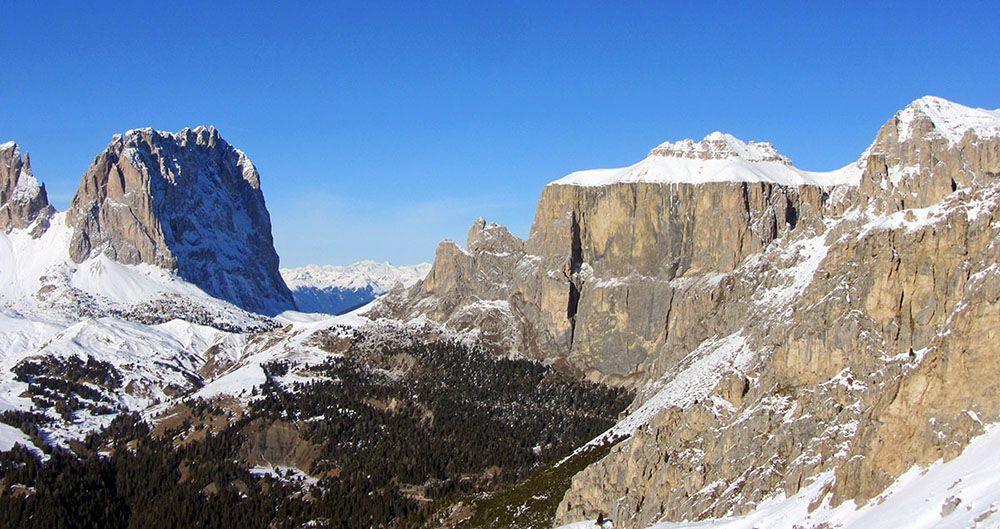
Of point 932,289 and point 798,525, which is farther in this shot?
point 932,289

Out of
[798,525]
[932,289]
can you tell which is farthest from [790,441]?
[798,525]

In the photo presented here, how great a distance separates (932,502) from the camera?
7438cm

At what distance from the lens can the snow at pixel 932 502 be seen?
221ft

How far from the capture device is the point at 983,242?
121 meters

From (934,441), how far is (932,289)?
49.4 metres

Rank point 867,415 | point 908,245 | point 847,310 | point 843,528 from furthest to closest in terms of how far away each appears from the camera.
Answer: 1. point 847,310
2. point 908,245
3. point 867,415
4. point 843,528

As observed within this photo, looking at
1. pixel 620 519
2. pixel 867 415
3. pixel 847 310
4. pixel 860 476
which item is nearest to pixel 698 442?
pixel 620 519

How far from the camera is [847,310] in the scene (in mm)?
147875

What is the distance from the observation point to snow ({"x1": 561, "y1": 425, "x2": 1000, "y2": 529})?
67.2m

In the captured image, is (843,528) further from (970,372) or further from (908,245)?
(908,245)

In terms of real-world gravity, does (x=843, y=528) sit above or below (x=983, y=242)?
below

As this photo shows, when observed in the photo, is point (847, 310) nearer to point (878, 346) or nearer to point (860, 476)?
point (878, 346)

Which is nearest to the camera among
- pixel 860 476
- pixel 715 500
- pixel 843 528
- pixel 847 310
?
pixel 843 528

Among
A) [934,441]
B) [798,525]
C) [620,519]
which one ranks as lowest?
[620,519]
